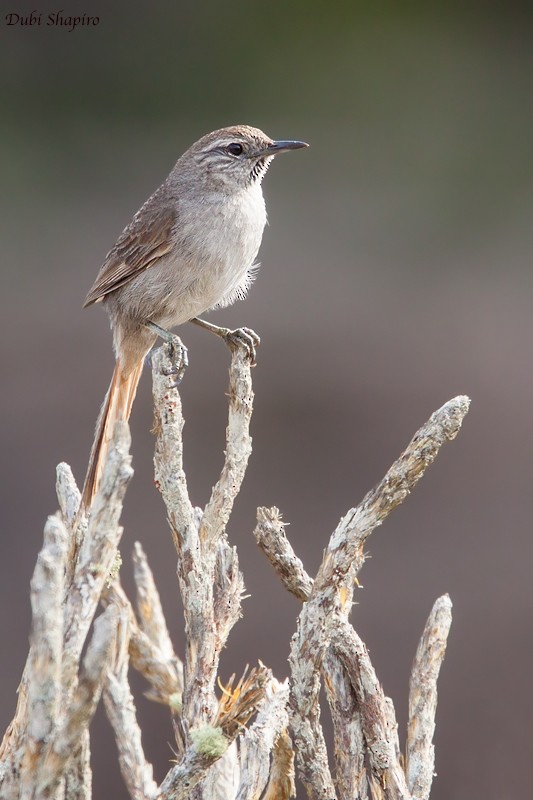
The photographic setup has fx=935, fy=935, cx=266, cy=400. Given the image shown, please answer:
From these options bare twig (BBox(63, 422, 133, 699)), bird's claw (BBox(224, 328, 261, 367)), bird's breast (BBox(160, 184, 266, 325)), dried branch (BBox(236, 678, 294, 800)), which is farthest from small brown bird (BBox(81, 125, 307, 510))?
bare twig (BBox(63, 422, 133, 699))

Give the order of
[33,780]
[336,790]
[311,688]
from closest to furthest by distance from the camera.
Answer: [33,780] < [311,688] < [336,790]

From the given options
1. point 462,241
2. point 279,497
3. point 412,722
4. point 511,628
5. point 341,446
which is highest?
point 462,241

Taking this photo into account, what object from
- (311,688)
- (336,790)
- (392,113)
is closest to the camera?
(311,688)

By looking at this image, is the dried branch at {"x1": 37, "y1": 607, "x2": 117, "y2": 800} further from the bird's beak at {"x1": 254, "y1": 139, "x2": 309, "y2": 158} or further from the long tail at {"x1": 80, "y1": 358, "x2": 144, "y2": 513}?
the bird's beak at {"x1": 254, "y1": 139, "x2": 309, "y2": 158}

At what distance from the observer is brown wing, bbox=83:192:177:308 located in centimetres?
250

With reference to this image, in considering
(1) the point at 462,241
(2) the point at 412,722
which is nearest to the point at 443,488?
(1) the point at 462,241

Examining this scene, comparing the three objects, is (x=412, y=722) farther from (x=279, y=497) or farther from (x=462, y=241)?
(x=462, y=241)

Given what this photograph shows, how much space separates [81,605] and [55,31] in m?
4.21

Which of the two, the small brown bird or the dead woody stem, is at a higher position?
the small brown bird

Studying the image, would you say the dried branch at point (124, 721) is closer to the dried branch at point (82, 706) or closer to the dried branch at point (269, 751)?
the dried branch at point (269, 751)

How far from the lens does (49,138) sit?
4848 mm

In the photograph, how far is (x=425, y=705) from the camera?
167 cm

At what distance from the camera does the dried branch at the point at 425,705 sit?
163 cm

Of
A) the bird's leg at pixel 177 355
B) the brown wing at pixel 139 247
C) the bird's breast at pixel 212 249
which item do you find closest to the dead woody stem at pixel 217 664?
the bird's leg at pixel 177 355
